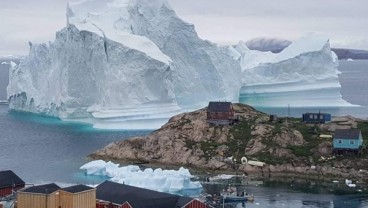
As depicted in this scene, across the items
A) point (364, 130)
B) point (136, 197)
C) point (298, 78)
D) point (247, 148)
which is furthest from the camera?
point (298, 78)

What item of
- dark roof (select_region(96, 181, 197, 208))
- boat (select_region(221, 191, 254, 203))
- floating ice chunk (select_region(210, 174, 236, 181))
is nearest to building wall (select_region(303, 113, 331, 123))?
floating ice chunk (select_region(210, 174, 236, 181))

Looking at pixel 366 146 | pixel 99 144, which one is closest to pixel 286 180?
pixel 366 146

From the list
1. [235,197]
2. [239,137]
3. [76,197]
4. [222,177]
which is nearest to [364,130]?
[239,137]

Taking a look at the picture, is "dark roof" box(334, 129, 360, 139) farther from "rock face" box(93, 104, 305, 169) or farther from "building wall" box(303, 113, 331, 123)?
"building wall" box(303, 113, 331, 123)

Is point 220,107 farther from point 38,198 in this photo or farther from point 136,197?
point 38,198

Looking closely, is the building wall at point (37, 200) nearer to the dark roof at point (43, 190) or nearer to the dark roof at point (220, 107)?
the dark roof at point (43, 190)

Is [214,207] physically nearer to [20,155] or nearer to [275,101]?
[20,155]
